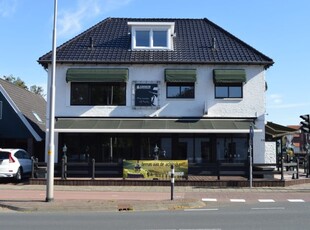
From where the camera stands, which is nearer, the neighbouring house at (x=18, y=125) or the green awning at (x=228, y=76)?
the green awning at (x=228, y=76)

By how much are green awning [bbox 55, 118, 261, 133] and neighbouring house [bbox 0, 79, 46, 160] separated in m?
4.38

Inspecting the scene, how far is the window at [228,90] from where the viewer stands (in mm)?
26812

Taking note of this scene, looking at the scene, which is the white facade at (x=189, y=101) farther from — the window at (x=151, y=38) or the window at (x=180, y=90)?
the window at (x=151, y=38)

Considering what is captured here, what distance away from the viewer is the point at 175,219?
12.2m

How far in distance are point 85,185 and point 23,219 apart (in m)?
9.83

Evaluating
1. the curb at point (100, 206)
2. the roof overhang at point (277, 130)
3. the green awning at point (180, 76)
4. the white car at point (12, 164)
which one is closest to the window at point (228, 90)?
the green awning at point (180, 76)

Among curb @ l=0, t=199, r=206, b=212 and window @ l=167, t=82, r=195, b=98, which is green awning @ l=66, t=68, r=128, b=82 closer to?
window @ l=167, t=82, r=195, b=98

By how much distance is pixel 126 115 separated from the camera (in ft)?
→ 87.5

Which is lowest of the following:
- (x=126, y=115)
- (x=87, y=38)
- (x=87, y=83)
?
(x=126, y=115)

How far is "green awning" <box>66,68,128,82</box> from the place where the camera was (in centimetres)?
2603

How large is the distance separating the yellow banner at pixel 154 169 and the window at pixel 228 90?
5.80 m

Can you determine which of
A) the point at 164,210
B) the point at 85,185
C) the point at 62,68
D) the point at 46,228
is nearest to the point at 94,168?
the point at 85,185

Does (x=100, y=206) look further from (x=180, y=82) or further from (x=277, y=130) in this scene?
(x=277, y=130)

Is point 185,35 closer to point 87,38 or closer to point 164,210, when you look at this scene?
point 87,38
